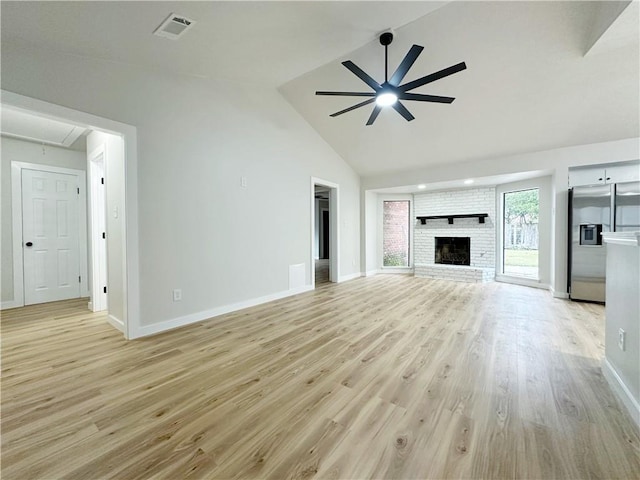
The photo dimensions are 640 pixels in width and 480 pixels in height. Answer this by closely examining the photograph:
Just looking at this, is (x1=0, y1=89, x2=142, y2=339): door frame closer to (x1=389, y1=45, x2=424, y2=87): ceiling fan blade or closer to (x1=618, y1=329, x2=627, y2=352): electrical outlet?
(x1=389, y1=45, x2=424, y2=87): ceiling fan blade

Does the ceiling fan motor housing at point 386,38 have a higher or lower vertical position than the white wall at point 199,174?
higher

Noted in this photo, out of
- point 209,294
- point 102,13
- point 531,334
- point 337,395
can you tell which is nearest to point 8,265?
point 209,294

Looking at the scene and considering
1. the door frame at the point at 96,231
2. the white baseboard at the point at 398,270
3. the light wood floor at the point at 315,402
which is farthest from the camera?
the white baseboard at the point at 398,270

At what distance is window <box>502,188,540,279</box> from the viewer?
5441 mm

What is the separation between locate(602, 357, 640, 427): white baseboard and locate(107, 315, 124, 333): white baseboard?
4.36m

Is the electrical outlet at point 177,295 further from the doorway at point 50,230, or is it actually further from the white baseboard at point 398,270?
the white baseboard at point 398,270

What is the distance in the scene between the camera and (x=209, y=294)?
138 inches

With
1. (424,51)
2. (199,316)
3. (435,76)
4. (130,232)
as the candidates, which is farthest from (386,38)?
(199,316)

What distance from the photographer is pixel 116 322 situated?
3.14 m

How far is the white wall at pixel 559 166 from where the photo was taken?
163 inches

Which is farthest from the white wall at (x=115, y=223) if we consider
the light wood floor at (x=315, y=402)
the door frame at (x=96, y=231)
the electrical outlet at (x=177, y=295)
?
the door frame at (x=96, y=231)

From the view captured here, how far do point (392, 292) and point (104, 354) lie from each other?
4.18 metres

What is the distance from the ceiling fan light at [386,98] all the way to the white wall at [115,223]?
2.82 metres

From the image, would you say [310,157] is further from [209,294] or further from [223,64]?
[209,294]
